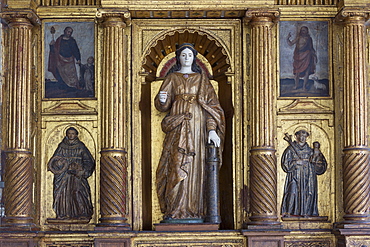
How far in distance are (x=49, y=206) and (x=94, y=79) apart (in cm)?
264

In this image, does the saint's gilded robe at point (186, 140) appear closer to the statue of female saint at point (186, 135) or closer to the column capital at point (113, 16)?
the statue of female saint at point (186, 135)

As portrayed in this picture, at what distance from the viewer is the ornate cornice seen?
1516 cm

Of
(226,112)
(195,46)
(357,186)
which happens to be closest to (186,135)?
(226,112)

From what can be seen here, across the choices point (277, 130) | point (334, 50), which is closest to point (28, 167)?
point (277, 130)

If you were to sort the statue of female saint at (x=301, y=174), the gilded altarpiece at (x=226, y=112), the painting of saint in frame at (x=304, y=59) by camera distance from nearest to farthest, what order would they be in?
the gilded altarpiece at (x=226, y=112) → the statue of female saint at (x=301, y=174) → the painting of saint in frame at (x=304, y=59)

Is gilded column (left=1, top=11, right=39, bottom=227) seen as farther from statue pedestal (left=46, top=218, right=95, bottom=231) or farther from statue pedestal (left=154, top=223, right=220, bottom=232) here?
statue pedestal (left=154, top=223, right=220, bottom=232)

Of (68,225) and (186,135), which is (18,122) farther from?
(186,135)

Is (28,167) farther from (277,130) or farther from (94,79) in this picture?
(277,130)

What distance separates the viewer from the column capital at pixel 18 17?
1511cm

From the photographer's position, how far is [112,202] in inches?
583

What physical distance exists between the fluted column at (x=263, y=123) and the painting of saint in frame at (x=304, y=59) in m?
0.43

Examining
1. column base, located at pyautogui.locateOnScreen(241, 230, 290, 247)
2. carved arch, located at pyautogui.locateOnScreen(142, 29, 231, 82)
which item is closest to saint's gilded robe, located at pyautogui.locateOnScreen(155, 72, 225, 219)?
carved arch, located at pyautogui.locateOnScreen(142, 29, 231, 82)

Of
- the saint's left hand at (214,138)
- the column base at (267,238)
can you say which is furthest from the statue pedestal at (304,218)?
the saint's left hand at (214,138)

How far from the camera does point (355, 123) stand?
1505 cm
